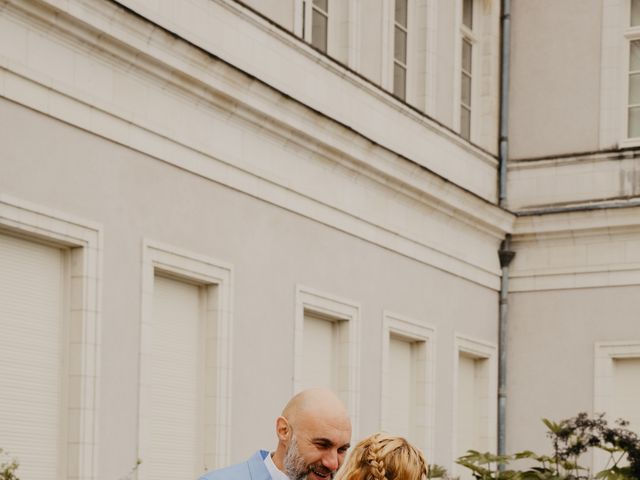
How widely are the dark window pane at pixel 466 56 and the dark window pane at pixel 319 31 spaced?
3617 mm

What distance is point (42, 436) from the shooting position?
33.1 feet

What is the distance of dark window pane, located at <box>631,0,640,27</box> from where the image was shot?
18.1 m

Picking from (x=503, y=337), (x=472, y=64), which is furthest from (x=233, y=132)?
(x=503, y=337)

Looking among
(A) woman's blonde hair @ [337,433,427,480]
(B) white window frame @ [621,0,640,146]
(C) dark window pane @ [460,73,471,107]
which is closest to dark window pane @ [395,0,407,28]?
(C) dark window pane @ [460,73,471,107]

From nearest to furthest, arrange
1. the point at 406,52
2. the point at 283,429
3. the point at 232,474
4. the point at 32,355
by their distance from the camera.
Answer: the point at 232,474, the point at 283,429, the point at 32,355, the point at 406,52

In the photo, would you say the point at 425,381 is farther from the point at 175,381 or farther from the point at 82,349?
the point at 82,349

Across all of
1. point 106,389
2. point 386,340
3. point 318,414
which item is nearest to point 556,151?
point 386,340

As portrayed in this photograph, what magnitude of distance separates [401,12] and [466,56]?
6.51ft

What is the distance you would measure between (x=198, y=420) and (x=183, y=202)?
1.73 metres

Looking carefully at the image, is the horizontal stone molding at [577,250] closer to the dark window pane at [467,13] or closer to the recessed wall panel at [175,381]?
the dark window pane at [467,13]

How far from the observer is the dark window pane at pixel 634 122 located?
17875mm

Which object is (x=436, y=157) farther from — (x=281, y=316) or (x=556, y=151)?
(x=281, y=316)

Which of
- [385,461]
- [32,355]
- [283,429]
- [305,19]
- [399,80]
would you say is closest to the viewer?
[385,461]

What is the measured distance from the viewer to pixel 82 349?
1024cm
